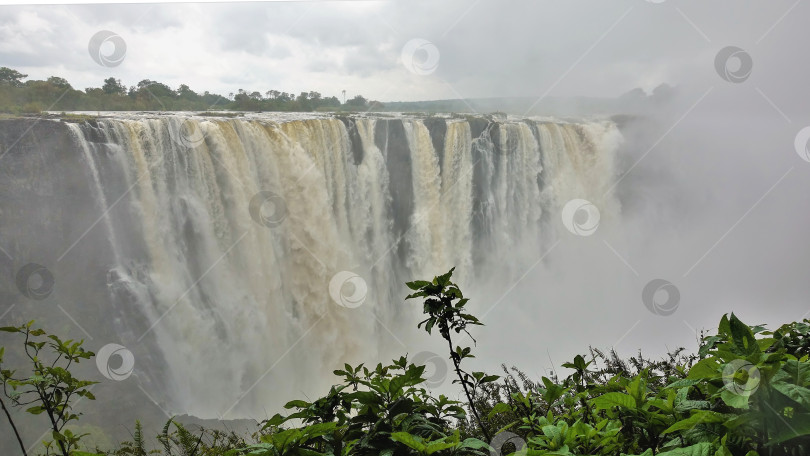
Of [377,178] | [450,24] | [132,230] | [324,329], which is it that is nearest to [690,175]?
[450,24]

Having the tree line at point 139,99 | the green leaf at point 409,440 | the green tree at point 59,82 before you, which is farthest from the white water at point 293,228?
the green leaf at point 409,440

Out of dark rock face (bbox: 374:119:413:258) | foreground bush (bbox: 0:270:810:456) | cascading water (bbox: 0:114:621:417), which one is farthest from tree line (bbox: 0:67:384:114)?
foreground bush (bbox: 0:270:810:456)

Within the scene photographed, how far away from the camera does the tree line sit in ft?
22.0

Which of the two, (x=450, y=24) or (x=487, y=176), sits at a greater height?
(x=450, y=24)

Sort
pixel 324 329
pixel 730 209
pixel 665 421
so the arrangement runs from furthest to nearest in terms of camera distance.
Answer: pixel 730 209, pixel 324 329, pixel 665 421

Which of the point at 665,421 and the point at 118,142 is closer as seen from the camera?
the point at 665,421

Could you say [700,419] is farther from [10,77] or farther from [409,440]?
[10,77]

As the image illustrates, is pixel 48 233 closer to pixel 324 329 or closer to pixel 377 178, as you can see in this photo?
pixel 324 329

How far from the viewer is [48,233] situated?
20.4 feet

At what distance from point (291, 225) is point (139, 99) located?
319 cm

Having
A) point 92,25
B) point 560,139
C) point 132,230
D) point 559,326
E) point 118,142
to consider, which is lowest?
point 559,326

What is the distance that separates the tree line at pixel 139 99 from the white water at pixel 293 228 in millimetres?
1218

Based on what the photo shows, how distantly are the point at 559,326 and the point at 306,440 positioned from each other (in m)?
9.61

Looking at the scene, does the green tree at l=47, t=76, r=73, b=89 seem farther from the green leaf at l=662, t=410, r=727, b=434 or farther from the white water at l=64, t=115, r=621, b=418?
the green leaf at l=662, t=410, r=727, b=434
